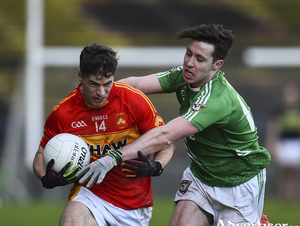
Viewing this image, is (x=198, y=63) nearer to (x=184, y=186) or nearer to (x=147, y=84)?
(x=147, y=84)

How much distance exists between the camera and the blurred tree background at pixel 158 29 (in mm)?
12789

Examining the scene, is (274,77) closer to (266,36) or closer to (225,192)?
(266,36)

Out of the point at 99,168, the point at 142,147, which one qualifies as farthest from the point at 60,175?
the point at 142,147

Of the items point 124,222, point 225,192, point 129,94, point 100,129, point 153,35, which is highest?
point 153,35

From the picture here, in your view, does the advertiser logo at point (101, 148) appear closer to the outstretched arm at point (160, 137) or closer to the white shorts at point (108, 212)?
the outstretched arm at point (160, 137)

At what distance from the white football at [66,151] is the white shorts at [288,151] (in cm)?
642

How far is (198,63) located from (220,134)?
2.24 ft

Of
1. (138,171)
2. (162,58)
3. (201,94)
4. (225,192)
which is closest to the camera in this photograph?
(138,171)

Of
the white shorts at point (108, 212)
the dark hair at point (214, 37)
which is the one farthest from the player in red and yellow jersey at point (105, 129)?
the dark hair at point (214, 37)

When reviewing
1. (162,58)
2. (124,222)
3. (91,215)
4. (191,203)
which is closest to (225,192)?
(191,203)

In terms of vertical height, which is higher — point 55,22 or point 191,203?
point 55,22

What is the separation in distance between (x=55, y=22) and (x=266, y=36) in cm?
616

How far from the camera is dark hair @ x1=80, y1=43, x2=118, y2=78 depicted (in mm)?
3777

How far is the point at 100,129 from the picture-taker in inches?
159
